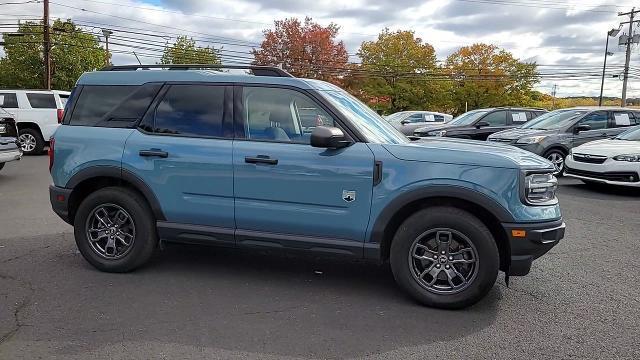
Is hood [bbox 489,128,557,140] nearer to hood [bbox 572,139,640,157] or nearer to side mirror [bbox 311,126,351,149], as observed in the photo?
hood [bbox 572,139,640,157]

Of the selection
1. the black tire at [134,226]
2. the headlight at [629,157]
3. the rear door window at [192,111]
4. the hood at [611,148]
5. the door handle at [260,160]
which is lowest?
the black tire at [134,226]

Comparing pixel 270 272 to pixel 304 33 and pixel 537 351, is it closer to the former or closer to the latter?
pixel 537 351

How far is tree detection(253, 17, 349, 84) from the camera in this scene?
55.7 meters

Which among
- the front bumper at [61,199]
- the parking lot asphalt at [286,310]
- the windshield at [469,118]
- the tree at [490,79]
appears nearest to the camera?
the parking lot asphalt at [286,310]

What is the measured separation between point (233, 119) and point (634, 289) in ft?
12.4

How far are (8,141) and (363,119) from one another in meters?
8.44

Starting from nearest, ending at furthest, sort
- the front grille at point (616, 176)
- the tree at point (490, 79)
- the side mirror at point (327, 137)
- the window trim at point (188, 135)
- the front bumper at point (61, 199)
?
the side mirror at point (327, 137) < the window trim at point (188, 135) < the front bumper at point (61, 199) < the front grille at point (616, 176) < the tree at point (490, 79)

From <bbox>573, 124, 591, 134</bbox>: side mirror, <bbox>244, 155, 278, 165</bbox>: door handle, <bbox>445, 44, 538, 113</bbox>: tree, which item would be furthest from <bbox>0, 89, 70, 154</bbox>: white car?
<bbox>445, 44, 538, 113</bbox>: tree

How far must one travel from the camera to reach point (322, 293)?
439 cm

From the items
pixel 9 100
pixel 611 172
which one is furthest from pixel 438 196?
pixel 9 100

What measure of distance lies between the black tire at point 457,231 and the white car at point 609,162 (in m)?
7.14

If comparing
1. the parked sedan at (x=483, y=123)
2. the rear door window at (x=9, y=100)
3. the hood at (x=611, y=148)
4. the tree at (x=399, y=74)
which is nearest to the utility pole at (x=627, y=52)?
the tree at (x=399, y=74)

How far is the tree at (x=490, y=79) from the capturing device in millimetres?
52625

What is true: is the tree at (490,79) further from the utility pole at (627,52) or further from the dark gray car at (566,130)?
the dark gray car at (566,130)
